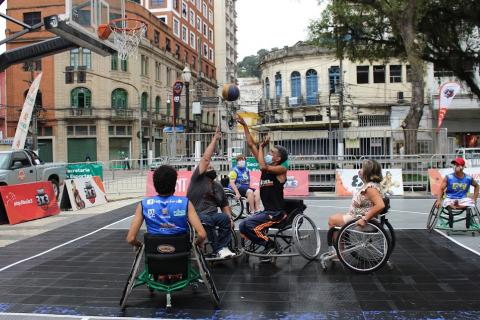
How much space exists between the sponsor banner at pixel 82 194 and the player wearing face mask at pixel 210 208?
9021mm

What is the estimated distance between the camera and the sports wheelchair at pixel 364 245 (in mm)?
6398

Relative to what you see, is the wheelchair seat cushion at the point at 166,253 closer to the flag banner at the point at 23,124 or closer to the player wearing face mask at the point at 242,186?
the player wearing face mask at the point at 242,186

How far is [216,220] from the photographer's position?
683 centimetres

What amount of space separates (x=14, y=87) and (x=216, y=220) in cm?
4638

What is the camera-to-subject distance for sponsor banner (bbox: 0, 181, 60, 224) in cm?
1206

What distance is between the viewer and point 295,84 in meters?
43.7

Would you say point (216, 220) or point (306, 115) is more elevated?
point (306, 115)

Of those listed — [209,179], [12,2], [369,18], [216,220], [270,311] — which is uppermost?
[12,2]

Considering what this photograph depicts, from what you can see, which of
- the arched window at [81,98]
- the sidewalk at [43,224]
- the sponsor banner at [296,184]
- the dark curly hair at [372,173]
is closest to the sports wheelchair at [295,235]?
the dark curly hair at [372,173]

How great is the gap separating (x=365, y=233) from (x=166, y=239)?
112 inches

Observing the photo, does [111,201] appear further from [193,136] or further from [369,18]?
[369,18]

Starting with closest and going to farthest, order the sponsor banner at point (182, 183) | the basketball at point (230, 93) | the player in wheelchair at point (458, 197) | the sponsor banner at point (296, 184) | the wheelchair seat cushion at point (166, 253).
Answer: the wheelchair seat cushion at point (166, 253) → the basketball at point (230, 93) → the player in wheelchair at point (458, 197) → the sponsor banner at point (182, 183) → the sponsor banner at point (296, 184)

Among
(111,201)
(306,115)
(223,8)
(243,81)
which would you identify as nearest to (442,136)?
(111,201)

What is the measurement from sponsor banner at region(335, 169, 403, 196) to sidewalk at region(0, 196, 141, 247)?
7.60 m
